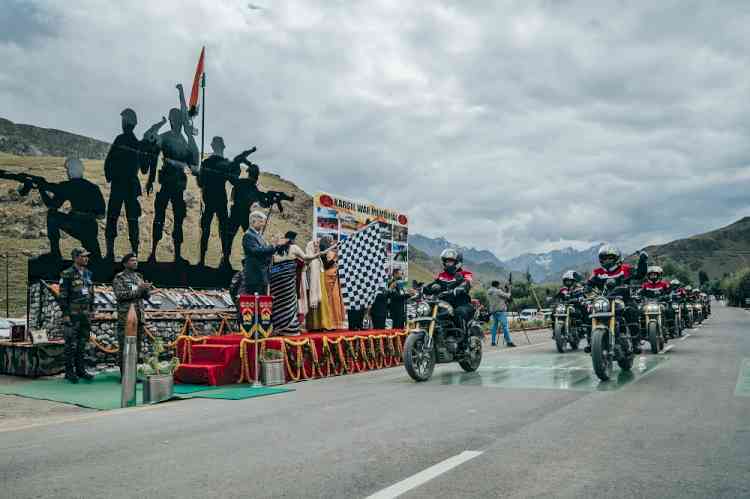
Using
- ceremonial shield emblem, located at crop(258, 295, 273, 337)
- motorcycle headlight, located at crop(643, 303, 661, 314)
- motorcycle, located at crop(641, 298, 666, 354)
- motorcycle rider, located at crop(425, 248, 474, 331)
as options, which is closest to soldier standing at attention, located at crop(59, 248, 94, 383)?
ceremonial shield emblem, located at crop(258, 295, 273, 337)

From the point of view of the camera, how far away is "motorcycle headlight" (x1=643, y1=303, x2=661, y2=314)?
1471cm

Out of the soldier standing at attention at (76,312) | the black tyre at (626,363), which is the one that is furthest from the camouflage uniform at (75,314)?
the black tyre at (626,363)

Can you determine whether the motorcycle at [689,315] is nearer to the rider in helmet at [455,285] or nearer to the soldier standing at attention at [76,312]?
the rider in helmet at [455,285]

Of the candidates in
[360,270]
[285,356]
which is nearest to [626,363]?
[360,270]

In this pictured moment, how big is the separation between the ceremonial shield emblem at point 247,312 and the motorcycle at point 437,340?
2.46 metres

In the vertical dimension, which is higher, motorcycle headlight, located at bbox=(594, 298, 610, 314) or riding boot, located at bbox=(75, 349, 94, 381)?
motorcycle headlight, located at bbox=(594, 298, 610, 314)

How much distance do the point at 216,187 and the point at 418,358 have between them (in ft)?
30.7

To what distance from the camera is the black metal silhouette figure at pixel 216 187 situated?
1658cm

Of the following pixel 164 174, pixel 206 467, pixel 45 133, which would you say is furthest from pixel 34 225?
pixel 45 133

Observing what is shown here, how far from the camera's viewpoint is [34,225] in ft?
196

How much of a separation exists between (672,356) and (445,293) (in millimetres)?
6447

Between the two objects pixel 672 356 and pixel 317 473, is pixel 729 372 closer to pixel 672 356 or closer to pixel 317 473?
pixel 672 356

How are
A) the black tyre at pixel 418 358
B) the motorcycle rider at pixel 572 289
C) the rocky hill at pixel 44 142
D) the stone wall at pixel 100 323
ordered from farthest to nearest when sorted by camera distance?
the rocky hill at pixel 44 142 < the motorcycle rider at pixel 572 289 < the stone wall at pixel 100 323 < the black tyre at pixel 418 358

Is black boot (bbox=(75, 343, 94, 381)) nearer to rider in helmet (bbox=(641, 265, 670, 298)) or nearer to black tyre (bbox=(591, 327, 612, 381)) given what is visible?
black tyre (bbox=(591, 327, 612, 381))
